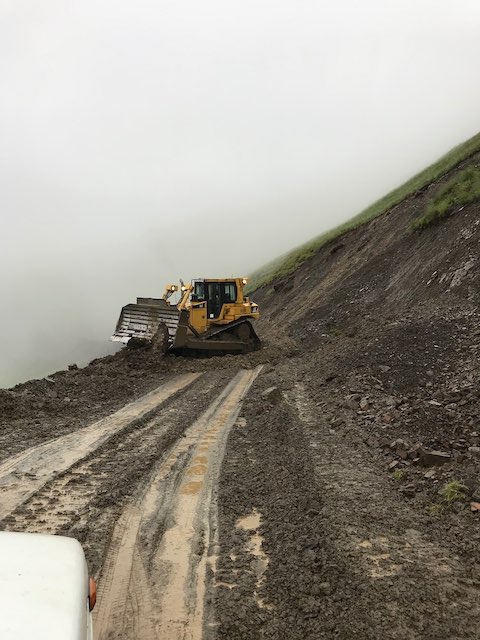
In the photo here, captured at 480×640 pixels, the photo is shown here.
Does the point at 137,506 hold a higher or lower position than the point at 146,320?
lower

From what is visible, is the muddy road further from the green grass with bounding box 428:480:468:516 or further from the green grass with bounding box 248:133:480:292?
the green grass with bounding box 248:133:480:292

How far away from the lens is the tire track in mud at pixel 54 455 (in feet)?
21.0

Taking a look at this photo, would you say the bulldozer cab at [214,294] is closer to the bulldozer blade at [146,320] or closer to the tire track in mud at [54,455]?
the bulldozer blade at [146,320]

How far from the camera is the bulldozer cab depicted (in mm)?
20109

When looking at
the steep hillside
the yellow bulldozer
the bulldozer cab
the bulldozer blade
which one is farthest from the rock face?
the bulldozer cab

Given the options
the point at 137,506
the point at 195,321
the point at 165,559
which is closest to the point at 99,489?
the point at 137,506

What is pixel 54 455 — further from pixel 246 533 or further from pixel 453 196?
pixel 453 196

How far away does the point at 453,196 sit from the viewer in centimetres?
1962

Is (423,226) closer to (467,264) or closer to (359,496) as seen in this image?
(467,264)

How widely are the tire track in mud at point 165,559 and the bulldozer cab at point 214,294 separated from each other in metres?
12.7

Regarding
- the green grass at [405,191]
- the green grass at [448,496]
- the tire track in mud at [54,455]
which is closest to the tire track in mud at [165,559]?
the tire track in mud at [54,455]

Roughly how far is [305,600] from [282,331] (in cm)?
1982

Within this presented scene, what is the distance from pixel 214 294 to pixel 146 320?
10.9ft

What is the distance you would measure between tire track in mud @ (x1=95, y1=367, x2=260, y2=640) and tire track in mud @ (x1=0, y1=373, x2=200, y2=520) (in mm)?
1486
